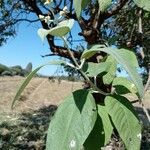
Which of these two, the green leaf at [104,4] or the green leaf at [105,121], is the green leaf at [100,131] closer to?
the green leaf at [105,121]

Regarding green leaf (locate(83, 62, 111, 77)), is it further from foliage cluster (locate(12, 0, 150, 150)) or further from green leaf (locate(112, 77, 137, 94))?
green leaf (locate(112, 77, 137, 94))

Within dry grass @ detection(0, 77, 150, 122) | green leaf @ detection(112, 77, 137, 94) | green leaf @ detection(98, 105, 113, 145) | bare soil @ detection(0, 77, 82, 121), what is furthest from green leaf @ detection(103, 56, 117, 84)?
dry grass @ detection(0, 77, 150, 122)

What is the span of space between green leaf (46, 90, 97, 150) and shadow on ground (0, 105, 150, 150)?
260 inches

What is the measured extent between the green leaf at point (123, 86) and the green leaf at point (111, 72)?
0.02 metres

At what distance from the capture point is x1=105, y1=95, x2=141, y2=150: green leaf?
0.89 meters

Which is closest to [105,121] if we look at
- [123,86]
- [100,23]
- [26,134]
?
[123,86]

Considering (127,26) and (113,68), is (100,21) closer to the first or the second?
(127,26)

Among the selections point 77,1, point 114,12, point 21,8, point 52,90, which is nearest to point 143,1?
point 77,1

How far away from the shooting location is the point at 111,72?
1.08 metres

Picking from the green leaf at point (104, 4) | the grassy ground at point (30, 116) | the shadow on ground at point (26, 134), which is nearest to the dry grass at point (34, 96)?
the grassy ground at point (30, 116)

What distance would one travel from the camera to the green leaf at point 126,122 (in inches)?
34.9

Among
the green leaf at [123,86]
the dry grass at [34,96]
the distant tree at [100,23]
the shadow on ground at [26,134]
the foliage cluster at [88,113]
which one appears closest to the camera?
the foliage cluster at [88,113]

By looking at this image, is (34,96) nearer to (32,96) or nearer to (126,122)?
(32,96)

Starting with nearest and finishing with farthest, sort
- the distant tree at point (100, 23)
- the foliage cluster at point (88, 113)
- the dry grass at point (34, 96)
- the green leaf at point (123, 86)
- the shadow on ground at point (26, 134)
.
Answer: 1. the foliage cluster at point (88, 113)
2. the green leaf at point (123, 86)
3. the distant tree at point (100, 23)
4. the shadow on ground at point (26, 134)
5. the dry grass at point (34, 96)
